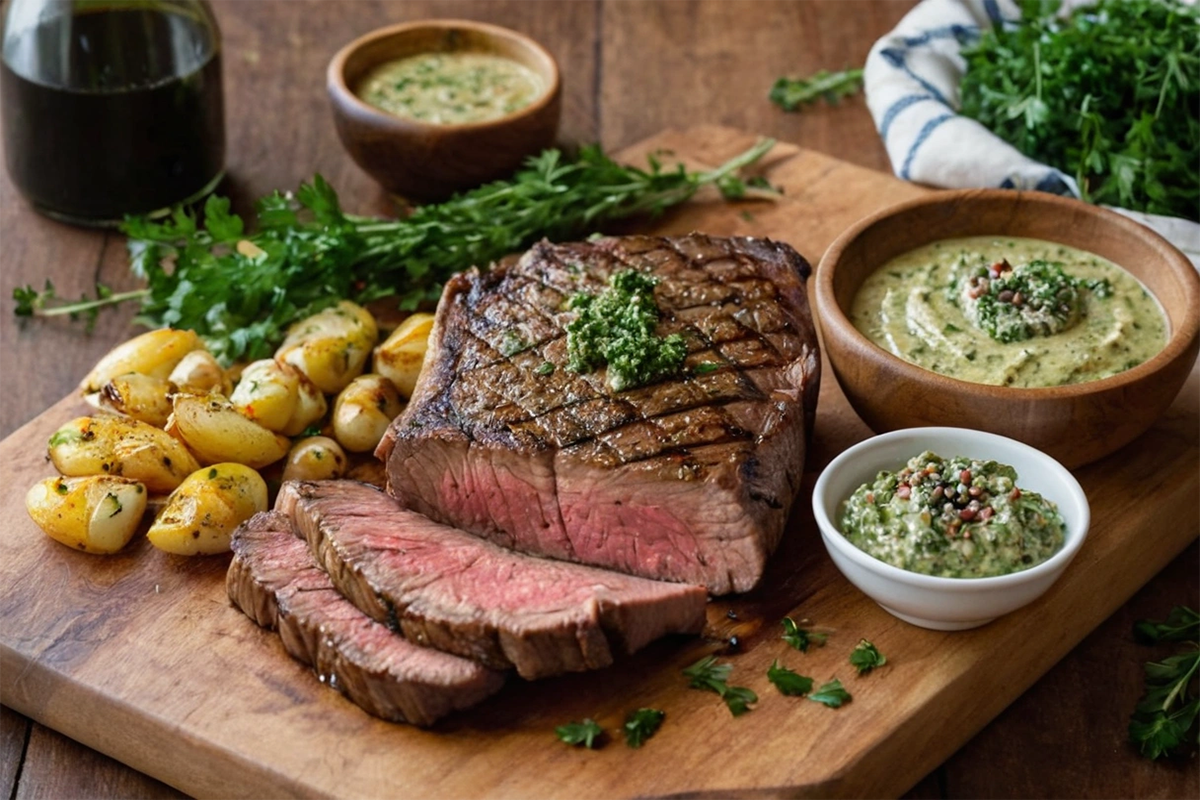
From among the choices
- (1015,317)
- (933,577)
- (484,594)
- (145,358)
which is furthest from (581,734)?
(145,358)

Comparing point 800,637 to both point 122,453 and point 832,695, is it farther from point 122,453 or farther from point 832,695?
point 122,453

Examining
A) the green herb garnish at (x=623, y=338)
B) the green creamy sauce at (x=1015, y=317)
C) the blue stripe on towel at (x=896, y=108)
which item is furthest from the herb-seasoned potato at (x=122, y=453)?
the blue stripe on towel at (x=896, y=108)

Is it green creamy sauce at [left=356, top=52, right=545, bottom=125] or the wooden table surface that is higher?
green creamy sauce at [left=356, top=52, right=545, bottom=125]

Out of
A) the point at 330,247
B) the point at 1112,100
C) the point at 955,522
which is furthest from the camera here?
the point at 1112,100

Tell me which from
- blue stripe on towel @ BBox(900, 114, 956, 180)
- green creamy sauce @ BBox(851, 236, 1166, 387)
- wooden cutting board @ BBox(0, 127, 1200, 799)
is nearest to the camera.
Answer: wooden cutting board @ BBox(0, 127, 1200, 799)

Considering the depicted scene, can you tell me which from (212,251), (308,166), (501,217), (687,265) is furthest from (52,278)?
(687,265)

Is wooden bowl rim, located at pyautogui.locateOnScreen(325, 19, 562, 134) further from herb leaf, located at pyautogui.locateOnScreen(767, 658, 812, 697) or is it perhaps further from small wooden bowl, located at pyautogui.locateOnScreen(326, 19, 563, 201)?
herb leaf, located at pyautogui.locateOnScreen(767, 658, 812, 697)

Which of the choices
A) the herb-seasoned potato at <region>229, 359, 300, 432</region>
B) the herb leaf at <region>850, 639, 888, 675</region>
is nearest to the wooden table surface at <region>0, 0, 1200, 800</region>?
the herb leaf at <region>850, 639, 888, 675</region>
